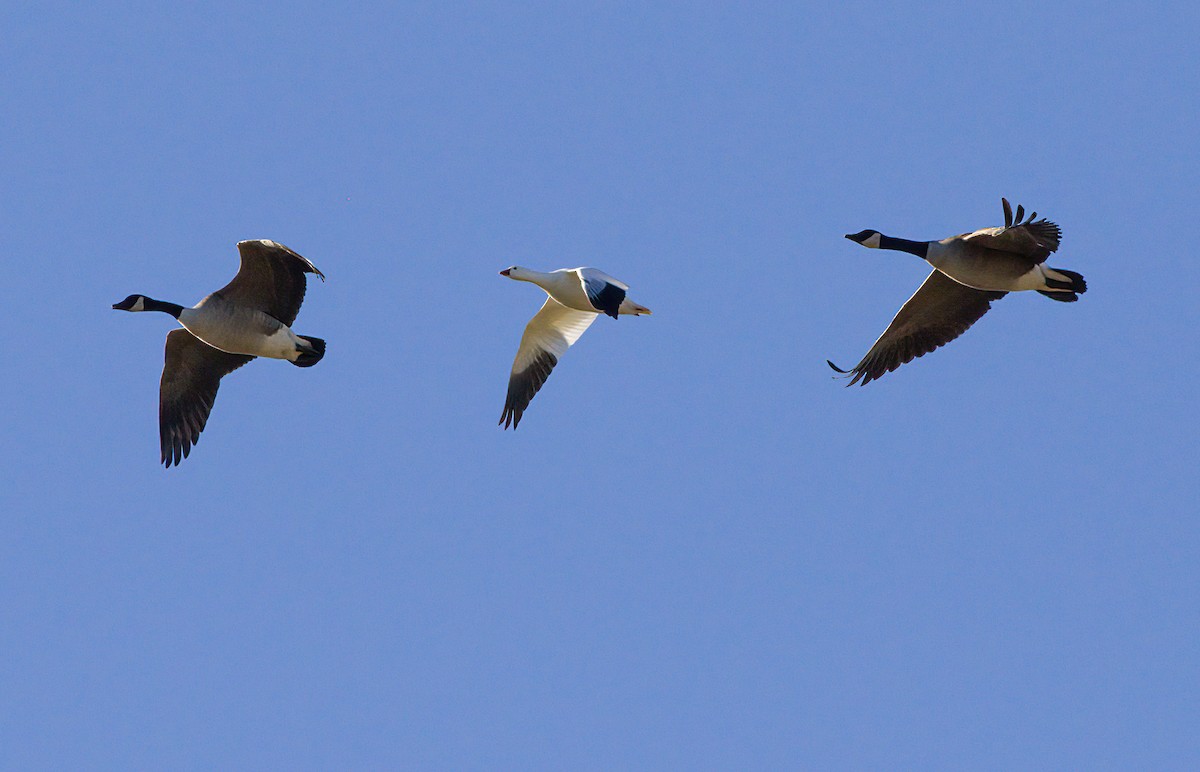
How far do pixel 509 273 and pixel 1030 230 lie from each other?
570 cm

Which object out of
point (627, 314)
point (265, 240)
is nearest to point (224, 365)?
point (265, 240)

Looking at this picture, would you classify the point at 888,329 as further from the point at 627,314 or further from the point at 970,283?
the point at 627,314

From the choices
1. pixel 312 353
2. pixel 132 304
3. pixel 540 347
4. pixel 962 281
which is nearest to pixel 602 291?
pixel 540 347

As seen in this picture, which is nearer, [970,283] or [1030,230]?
[1030,230]

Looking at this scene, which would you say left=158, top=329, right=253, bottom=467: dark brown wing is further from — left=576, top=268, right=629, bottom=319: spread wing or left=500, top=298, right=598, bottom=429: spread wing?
left=576, top=268, right=629, bottom=319: spread wing

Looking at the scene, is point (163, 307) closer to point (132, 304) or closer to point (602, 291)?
point (132, 304)

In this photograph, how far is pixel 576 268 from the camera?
1459cm

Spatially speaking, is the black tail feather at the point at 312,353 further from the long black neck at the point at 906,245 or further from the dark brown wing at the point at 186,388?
the long black neck at the point at 906,245

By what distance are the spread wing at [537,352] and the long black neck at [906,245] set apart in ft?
13.1

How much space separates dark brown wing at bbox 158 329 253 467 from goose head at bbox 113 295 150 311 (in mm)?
441

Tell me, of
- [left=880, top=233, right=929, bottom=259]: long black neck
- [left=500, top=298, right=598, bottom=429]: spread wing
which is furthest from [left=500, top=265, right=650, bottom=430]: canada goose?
[left=880, top=233, right=929, bottom=259]: long black neck

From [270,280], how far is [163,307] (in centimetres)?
120

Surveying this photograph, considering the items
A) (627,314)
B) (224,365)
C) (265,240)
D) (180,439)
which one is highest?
(627,314)

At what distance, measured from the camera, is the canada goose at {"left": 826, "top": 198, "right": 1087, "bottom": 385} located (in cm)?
1289
